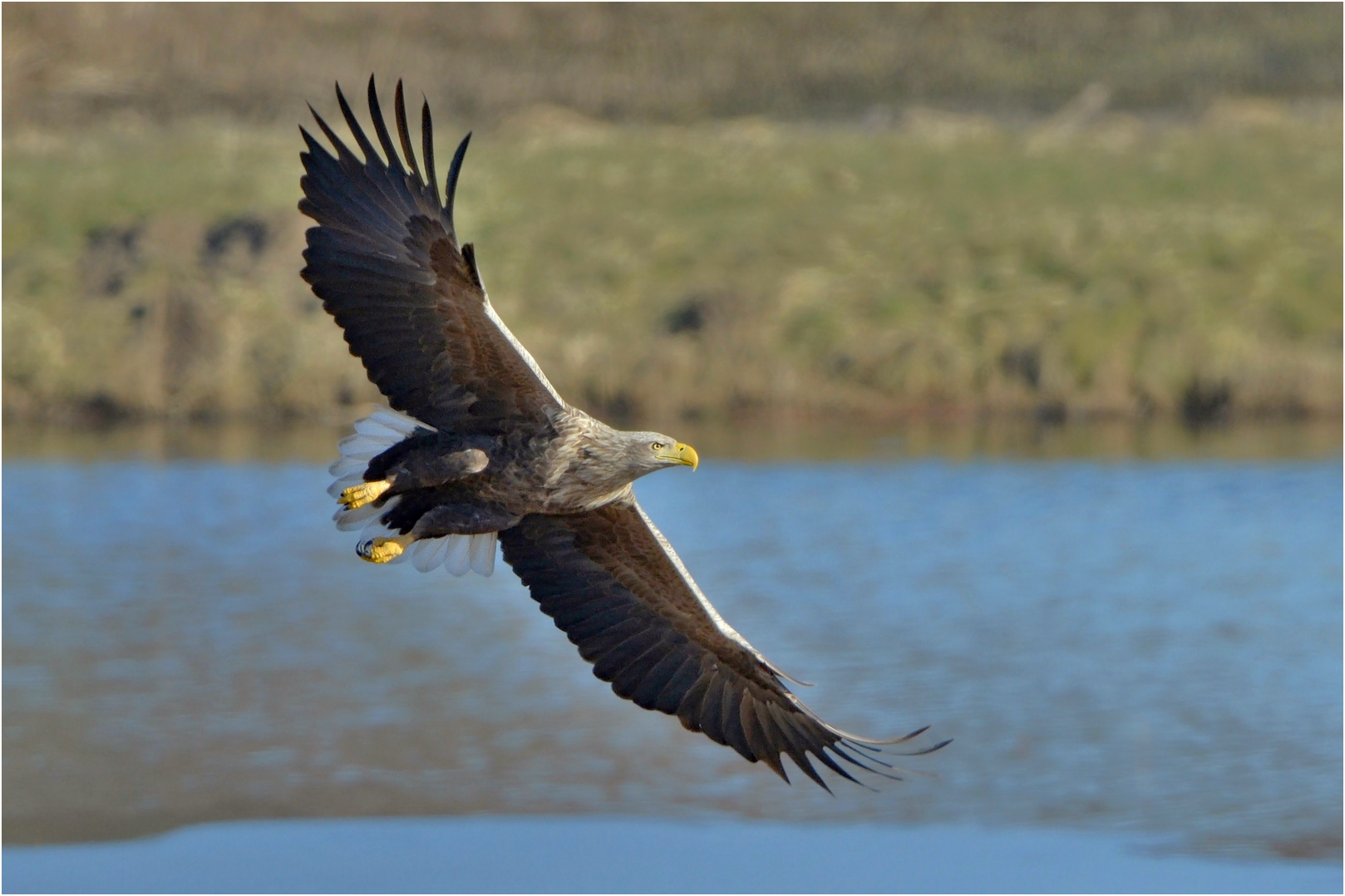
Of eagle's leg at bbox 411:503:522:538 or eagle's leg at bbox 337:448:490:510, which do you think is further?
eagle's leg at bbox 411:503:522:538

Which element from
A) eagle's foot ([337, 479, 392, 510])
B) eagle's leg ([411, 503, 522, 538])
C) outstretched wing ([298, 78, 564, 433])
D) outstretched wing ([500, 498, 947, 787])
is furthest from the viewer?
outstretched wing ([500, 498, 947, 787])

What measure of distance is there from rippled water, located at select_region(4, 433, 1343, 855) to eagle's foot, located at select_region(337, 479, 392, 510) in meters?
5.81

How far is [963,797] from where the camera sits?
12.6 meters

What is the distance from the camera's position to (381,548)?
23.3 feet

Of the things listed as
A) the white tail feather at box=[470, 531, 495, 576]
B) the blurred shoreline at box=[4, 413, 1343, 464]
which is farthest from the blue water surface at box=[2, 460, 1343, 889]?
the white tail feather at box=[470, 531, 495, 576]

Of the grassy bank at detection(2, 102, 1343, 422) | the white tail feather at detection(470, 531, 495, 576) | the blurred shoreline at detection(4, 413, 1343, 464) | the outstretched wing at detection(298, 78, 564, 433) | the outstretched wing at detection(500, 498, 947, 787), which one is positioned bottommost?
the outstretched wing at detection(500, 498, 947, 787)

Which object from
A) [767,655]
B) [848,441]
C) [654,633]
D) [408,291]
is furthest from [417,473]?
[848,441]

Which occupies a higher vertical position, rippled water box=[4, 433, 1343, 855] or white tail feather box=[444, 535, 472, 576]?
rippled water box=[4, 433, 1343, 855]

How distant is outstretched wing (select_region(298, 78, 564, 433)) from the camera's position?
22.1ft

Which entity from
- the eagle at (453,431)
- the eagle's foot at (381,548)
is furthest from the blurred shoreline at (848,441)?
the eagle's foot at (381,548)

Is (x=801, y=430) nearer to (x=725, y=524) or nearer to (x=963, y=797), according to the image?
(x=725, y=524)

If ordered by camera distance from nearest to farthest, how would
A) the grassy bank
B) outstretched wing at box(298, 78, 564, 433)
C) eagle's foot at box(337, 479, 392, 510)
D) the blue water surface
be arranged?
outstretched wing at box(298, 78, 564, 433) → eagle's foot at box(337, 479, 392, 510) → the blue water surface → the grassy bank

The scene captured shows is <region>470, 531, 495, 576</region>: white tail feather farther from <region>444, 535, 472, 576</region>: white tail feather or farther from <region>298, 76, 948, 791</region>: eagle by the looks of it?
<region>298, 76, 948, 791</region>: eagle

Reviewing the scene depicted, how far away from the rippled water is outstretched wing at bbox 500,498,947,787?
16.5 feet
